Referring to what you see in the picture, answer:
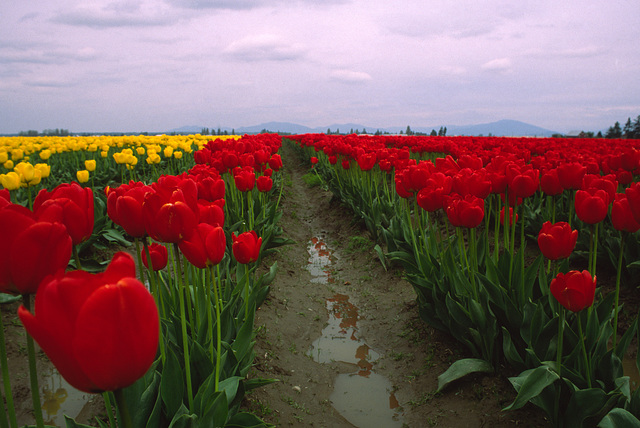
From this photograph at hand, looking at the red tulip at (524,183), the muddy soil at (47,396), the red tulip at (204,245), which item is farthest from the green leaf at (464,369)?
the muddy soil at (47,396)

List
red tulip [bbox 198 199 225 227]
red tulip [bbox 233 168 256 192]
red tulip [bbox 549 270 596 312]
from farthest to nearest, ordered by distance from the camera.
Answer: red tulip [bbox 233 168 256 192] → red tulip [bbox 549 270 596 312] → red tulip [bbox 198 199 225 227]

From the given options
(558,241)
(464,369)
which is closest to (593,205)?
(558,241)

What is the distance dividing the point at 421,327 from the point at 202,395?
8.99 feet

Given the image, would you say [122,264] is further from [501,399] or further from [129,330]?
[501,399]

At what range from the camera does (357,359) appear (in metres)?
4.05

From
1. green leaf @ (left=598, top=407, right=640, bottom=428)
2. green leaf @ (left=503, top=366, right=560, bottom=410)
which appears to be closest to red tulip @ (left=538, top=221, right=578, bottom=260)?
green leaf @ (left=503, top=366, right=560, bottom=410)

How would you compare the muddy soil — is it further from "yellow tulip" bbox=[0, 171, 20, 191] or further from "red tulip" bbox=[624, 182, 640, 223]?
"red tulip" bbox=[624, 182, 640, 223]

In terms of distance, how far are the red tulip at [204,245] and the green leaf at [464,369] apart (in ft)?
7.14

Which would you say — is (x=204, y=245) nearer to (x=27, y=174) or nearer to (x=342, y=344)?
(x=342, y=344)

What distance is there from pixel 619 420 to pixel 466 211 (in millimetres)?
1380

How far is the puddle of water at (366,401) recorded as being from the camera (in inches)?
126

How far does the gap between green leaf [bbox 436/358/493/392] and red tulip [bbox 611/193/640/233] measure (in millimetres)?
1350

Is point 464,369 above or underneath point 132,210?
underneath

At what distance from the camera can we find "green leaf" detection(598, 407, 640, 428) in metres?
2.01
